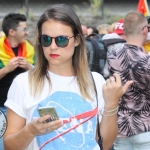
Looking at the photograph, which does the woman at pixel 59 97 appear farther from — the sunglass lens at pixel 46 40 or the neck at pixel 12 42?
the neck at pixel 12 42

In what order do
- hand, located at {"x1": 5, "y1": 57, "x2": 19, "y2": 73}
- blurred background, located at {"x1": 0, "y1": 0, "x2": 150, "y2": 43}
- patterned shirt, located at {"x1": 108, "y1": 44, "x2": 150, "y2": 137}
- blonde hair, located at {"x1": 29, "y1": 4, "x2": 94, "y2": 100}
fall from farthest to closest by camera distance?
blurred background, located at {"x1": 0, "y1": 0, "x2": 150, "y2": 43} → hand, located at {"x1": 5, "y1": 57, "x2": 19, "y2": 73} → patterned shirt, located at {"x1": 108, "y1": 44, "x2": 150, "y2": 137} → blonde hair, located at {"x1": 29, "y1": 4, "x2": 94, "y2": 100}

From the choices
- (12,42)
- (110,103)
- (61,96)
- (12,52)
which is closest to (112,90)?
(110,103)

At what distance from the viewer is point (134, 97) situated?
3.54 metres

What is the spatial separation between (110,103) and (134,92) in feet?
4.41

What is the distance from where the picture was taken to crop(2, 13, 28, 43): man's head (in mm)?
4848

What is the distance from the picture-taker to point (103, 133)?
91.7 inches

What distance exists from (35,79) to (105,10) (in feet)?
41.7

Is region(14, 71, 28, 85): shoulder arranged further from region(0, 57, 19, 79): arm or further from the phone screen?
region(0, 57, 19, 79): arm

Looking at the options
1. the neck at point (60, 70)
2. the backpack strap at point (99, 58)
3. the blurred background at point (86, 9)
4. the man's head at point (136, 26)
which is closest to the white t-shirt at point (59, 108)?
the neck at point (60, 70)

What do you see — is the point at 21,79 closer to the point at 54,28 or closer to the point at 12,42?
the point at 54,28

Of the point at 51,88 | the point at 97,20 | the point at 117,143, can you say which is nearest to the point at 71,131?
the point at 51,88

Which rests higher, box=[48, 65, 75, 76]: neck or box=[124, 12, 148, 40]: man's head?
box=[124, 12, 148, 40]: man's head

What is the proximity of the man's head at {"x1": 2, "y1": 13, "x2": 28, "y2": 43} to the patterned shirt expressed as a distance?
1611 mm

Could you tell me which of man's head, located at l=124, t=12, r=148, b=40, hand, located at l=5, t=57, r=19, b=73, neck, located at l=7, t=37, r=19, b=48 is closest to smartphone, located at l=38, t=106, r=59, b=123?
man's head, located at l=124, t=12, r=148, b=40
